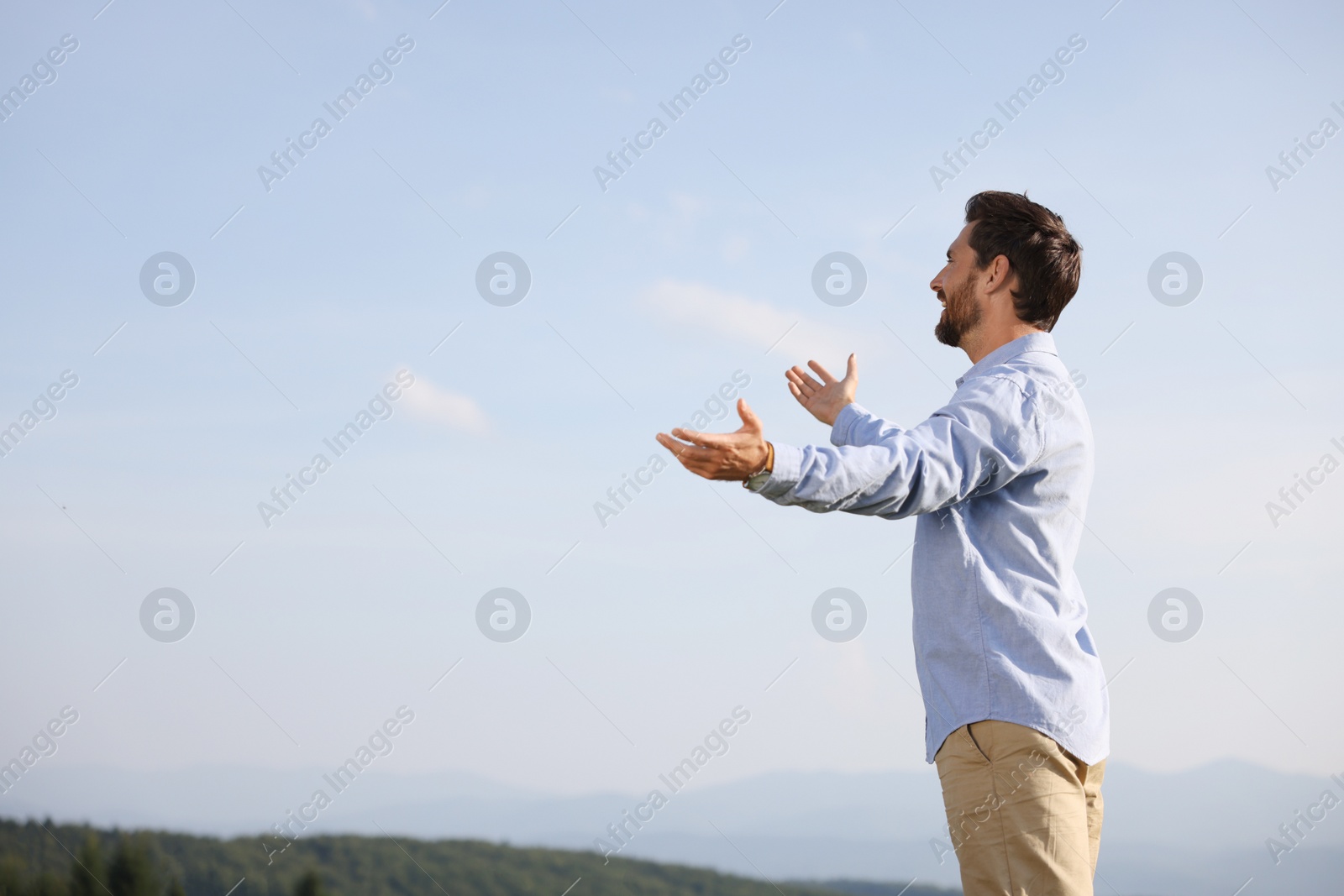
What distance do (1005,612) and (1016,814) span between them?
457 millimetres

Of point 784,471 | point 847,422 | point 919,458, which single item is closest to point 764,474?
point 784,471

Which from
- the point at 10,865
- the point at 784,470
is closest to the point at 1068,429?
the point at 784,470

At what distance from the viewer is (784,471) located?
203 cm

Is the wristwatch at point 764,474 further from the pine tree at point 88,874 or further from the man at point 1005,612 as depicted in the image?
the pine tree at point 88,874

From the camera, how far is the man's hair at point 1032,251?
2.79 m

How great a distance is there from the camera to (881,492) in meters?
2.13

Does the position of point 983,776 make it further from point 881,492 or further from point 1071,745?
point 881,492

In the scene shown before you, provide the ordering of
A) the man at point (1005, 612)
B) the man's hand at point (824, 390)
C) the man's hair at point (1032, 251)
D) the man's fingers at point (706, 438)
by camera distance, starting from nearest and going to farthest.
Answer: the man's fingers at point (706, 438) < the man at point (1005, 612) < the man's hair at point (1032, 251) < the man's hand at point (824, 390)

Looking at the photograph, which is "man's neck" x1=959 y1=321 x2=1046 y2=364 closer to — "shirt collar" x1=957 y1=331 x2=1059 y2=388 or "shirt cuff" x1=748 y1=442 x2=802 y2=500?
"shirt collar" x1=957 y1=331 x2=1059 y2=388

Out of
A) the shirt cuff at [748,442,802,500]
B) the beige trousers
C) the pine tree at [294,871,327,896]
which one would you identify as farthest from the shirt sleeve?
the pine tree at [294,871,327,896]

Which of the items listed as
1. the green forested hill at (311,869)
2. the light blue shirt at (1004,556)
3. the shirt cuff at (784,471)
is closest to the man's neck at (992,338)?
the light blue shirt at (1004,556)

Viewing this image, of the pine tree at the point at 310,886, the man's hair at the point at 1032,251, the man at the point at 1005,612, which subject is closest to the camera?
the man at the point at 1005,612

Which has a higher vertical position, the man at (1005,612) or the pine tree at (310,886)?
the man at (1005,612)

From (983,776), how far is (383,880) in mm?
18203
